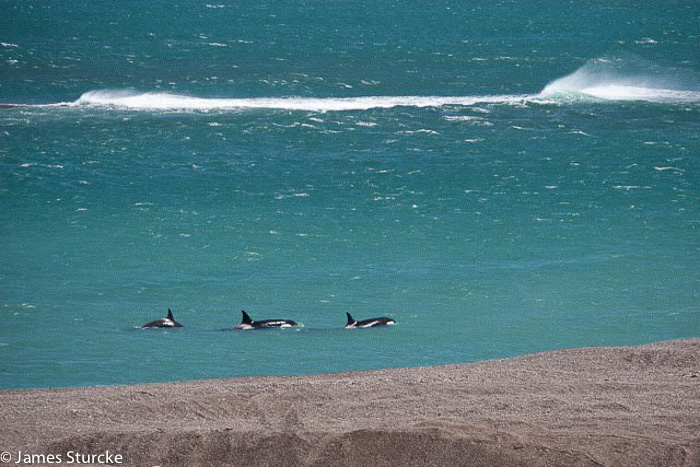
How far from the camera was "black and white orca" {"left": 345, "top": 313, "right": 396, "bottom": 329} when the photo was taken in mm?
23172

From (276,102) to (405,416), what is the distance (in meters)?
36.1

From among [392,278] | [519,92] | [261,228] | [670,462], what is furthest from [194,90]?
Result: [670,462]

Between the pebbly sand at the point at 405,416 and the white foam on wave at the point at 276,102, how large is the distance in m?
30.1

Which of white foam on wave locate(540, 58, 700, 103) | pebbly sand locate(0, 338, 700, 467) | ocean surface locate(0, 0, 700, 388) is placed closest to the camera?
pebbly sand locate(0, 338, 700, 467)

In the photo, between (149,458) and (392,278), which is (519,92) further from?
(149,458)

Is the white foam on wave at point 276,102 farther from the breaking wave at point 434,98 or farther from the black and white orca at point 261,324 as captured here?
the black and white orca at point 261,324

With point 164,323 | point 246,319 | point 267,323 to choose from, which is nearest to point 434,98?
point 267,323

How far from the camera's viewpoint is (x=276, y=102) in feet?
166

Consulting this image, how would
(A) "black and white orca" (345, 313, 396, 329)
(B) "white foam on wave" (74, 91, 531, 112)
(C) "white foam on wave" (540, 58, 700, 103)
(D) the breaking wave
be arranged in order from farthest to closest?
(C) "white foam on wave" (540, 58, 700, 103)
(D) the breaking wave
(B) "white foam on wave" (74, 91, 531, 112)
(A) "black and white orca" (345, 313, 396, 329)

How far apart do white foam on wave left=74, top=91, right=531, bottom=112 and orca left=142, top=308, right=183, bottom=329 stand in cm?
2585

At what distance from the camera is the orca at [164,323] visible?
23.2m

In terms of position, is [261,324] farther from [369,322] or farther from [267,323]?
[369,322]

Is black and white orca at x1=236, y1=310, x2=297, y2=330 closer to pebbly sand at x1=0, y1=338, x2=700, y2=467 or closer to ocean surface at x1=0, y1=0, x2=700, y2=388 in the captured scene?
ocean surface at x1=0, y1=0, x2=700, y2=388

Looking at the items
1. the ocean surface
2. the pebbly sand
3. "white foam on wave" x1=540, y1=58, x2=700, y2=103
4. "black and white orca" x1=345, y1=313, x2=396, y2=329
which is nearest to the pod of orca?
"black and white orca" x1=345, y1=313, x2=396, y2=329
